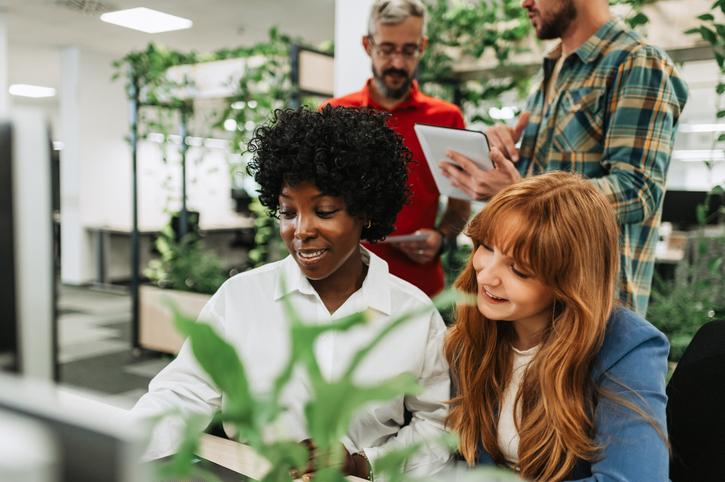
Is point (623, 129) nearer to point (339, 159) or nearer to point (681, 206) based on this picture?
point (339, 159)

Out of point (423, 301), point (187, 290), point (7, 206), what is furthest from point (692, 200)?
point (7, 206)

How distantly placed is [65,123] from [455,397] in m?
7.77

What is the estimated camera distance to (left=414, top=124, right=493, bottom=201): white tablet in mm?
1485

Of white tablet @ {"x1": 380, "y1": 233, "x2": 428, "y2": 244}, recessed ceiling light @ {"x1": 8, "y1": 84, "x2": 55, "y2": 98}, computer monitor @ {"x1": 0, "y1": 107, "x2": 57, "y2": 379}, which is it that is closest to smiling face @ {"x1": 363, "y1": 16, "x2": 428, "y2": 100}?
white tablet @ {"x1": 380, "y1": 233, "x2": 428, "y2": 244}

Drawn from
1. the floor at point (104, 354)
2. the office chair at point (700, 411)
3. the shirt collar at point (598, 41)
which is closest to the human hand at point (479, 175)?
the shirt collar at point (598, 41)

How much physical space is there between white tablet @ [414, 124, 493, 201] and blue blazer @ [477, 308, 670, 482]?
0.57 metres

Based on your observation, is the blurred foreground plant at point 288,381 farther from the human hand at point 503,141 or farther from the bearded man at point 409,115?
the bearded man at point 409,115

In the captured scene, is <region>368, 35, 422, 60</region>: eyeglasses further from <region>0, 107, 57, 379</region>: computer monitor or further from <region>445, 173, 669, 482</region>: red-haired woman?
<region>0, 107, 57, 379</region>: computer monitor

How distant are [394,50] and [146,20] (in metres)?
4.91

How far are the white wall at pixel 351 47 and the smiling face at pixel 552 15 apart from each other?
1147 millimetres

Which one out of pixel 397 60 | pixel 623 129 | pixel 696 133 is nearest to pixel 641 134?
pixel 623 129

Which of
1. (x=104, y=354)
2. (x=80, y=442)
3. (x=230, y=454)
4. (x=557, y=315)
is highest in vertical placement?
(x=80, y=442)

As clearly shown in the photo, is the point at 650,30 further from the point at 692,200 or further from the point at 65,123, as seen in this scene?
the point at 65,123

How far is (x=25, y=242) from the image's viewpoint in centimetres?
46
